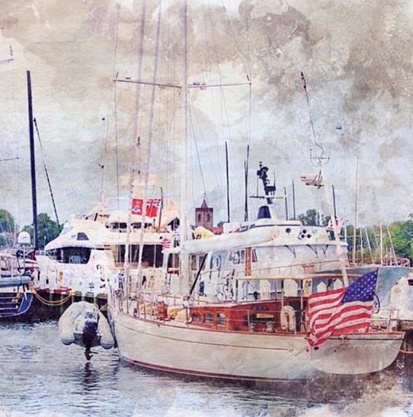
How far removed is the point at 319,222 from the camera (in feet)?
20.4

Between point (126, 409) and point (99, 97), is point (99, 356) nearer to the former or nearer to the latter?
point (126, 409)

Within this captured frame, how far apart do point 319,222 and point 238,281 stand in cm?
55

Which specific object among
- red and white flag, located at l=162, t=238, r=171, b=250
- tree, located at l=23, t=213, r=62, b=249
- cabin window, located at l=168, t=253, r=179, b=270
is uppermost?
tree, located at l=23, t=213, r=62, b=249

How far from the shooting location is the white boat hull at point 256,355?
6.10m

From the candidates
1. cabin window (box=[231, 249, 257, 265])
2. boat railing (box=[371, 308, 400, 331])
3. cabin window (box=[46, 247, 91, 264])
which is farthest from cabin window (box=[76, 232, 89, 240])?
boat railing (box=[371, 308, 400, 331])

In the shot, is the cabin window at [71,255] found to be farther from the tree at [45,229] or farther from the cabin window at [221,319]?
the cabin window at [221,319]

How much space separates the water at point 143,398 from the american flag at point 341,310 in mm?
366

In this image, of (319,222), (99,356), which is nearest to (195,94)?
(319,222)

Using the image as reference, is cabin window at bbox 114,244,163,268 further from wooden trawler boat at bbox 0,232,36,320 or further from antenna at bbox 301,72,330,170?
antenna at bbox 301,72,330,170

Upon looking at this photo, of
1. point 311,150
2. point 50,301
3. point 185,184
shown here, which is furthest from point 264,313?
point 50,301

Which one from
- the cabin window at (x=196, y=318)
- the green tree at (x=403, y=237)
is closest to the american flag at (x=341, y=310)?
the green tree at (x=403, y=237)

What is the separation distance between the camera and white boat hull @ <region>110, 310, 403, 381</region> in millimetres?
6102

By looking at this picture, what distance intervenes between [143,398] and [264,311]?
81 cm

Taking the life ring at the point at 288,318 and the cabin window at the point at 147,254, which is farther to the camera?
the cabin window at the point at 147,254
